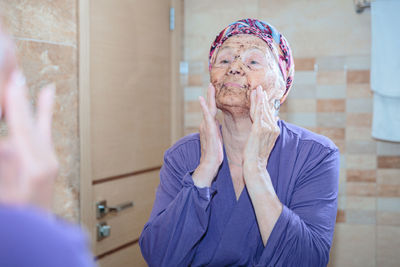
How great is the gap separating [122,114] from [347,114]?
1076 millimetres

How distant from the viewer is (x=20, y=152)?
1.17 feet

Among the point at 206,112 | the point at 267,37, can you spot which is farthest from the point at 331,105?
the point at 206,112

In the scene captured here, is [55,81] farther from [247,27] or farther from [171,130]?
[171,130]

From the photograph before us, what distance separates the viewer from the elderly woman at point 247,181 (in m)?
0.99

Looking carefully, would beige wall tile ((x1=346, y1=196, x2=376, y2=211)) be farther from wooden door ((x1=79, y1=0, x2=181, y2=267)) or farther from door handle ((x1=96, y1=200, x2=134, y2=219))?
door handle ((x1=96, y1=200, x2=134, y2=219))

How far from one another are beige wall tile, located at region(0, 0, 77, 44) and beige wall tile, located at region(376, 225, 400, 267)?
5.32ft

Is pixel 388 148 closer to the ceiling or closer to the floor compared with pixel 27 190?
closer to the floor

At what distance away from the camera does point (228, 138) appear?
4.02 ft

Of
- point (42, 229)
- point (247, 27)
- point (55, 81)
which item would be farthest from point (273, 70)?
point (42, 229)

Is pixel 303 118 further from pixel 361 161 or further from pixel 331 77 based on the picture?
pixel 361 161

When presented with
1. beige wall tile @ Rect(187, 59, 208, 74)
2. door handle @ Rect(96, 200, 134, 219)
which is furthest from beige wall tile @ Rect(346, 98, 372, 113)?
door handle @ Rect(96, 200, 134, 219)

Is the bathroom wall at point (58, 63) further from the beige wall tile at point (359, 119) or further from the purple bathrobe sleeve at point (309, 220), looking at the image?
the beige wall tile at point (359, 119)

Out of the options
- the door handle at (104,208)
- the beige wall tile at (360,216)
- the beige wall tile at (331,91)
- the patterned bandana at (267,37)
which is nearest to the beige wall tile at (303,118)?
the beige wall tile at (331,91)

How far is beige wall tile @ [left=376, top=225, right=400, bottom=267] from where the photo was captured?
6.31ft
